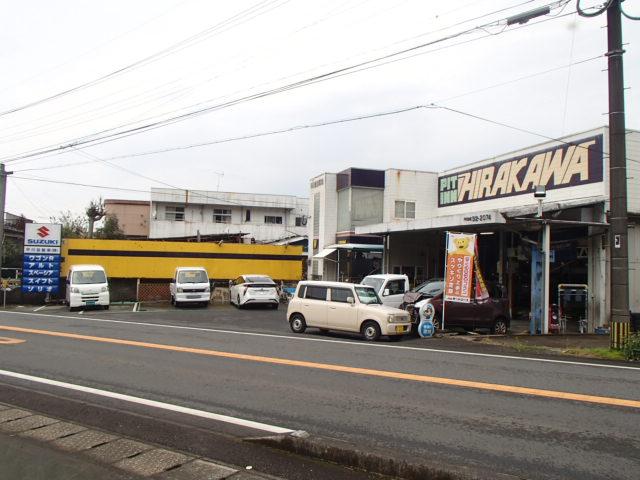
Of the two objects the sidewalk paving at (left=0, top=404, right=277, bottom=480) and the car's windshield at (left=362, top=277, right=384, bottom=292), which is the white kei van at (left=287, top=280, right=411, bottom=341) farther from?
the sidewalk paving at (left=0, top=404, right=277, bottom=480)

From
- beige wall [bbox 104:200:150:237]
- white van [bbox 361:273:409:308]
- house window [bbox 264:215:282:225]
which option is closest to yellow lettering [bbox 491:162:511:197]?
white van [bbox 361:273:409:308]

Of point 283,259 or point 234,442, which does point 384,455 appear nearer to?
point 234,442

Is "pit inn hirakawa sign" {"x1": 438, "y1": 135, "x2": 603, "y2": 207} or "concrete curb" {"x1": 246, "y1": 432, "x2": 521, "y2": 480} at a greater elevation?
"pit inn hirakawa sign" {"x1": 438, "y1": 135, "x2": 603, "y2": 207}

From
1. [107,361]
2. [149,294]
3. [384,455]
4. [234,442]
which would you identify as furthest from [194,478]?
[149,294]

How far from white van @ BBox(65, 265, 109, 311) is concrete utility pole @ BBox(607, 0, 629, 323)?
19892 mm

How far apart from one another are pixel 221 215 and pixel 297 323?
36422 mm

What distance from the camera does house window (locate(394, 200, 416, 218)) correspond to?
29.0 meters

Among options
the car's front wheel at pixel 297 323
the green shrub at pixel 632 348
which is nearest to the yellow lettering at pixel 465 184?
the car's front wheel at pixel 297 323

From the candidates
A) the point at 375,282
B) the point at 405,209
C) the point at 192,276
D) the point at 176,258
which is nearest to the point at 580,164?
the point at 375,282

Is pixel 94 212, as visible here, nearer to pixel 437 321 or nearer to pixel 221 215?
pixel 221 215

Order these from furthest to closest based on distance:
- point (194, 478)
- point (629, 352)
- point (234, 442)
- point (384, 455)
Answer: point (629, 352) < point (234, 442) < point (384, 455) < point (194, 478)

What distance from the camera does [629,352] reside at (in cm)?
1095

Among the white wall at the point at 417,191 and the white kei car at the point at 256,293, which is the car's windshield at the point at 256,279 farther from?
the white wall at the point at 417,191

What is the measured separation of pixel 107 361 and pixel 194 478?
6.19 meters
